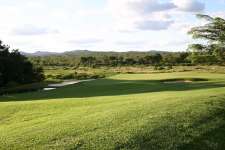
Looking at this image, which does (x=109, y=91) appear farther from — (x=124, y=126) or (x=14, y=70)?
(x=14, y=70)

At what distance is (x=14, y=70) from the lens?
56.1 m

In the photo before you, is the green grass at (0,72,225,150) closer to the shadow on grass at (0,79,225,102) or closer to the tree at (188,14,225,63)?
the shadow on grass at (0,79,225,102)

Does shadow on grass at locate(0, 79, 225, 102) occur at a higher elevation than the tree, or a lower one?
lower

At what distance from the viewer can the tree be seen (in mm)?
41906

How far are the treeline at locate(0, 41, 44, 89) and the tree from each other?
2237 centimetres

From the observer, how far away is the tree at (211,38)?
41.9 m

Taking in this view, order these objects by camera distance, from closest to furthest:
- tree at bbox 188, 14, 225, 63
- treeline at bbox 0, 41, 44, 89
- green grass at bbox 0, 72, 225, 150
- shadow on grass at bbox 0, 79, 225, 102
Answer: green grass at bbox 0, 72, 225, 150
shadow on grass at bbox 0, 79, 225, 102
tree at bbox 188, 14, 225, 63
treeline at bbox 0, 41, 44, 89

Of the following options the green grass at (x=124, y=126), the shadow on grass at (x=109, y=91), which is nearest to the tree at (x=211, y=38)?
the shadow on grass at (x=109, y=91)

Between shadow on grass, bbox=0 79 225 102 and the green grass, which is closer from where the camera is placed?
the green grass

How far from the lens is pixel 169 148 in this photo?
13.4 meters

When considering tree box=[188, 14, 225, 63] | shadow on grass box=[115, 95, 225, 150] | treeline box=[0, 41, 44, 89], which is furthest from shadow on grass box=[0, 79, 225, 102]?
treeline box=[0, 41, 44, 89]

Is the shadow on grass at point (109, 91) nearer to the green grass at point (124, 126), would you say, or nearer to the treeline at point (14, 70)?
the green grass at point (124, 126)

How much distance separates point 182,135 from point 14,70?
43.7 meters

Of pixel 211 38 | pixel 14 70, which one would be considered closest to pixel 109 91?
pixel 211 38
